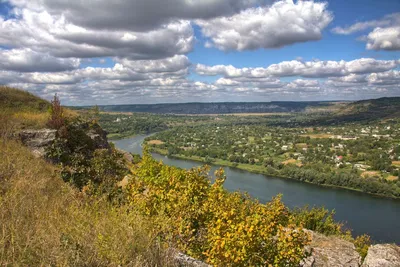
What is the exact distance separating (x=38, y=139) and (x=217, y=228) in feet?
33.3

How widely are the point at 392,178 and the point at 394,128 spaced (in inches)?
3442

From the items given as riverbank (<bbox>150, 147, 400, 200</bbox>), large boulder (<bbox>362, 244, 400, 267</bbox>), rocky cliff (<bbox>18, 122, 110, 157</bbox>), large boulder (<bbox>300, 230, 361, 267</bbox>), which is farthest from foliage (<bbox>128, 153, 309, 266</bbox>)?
riverbank (<bbox>150, 147, 400, 200</bbox>)

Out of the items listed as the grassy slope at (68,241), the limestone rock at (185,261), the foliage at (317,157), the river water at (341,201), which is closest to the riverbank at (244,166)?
the foliage at (317,157)

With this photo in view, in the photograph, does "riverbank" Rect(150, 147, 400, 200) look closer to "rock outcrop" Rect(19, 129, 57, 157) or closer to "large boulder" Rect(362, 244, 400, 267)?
"large boulder" Rect(362, 244, 400, 267)

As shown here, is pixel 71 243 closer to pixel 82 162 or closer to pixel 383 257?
pixel 82 162

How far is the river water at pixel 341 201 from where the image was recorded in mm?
37219

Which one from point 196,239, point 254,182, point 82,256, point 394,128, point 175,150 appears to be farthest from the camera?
point 394,128

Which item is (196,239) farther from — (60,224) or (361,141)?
(361,141)

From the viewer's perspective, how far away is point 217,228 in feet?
16.1

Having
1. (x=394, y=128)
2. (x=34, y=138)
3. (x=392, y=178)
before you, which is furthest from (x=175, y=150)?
(x=394, y=128)

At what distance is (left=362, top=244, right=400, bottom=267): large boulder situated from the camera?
966 centimetres

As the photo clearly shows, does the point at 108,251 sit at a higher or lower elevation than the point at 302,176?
higher

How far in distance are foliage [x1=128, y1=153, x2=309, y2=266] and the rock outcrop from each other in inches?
252

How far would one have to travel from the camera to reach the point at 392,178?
6334cm
